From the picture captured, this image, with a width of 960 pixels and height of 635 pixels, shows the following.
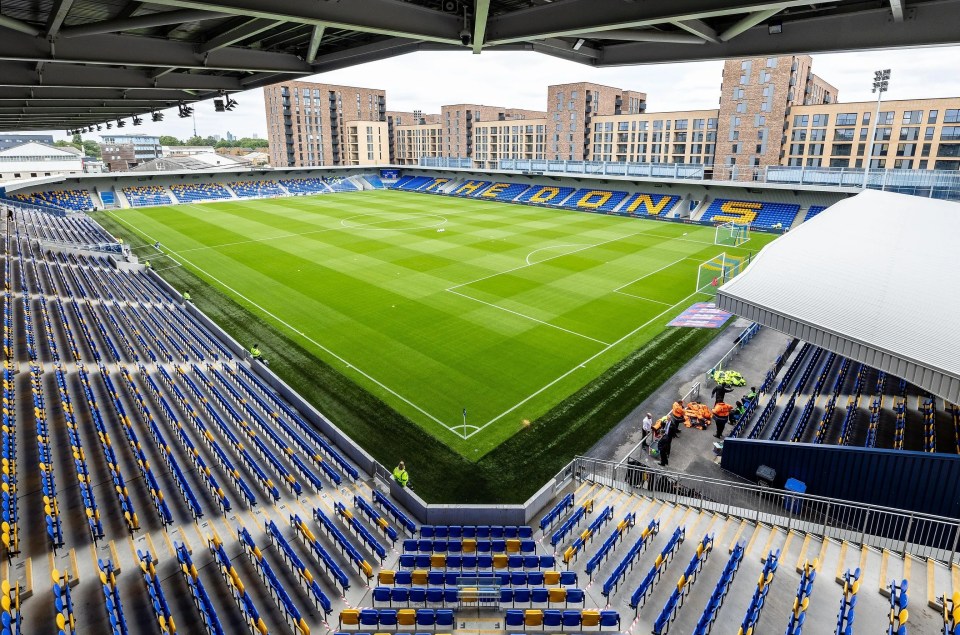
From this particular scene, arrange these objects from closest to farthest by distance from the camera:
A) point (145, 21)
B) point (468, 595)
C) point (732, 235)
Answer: point (145, 21) → point (468, 595) → point (732, 235)

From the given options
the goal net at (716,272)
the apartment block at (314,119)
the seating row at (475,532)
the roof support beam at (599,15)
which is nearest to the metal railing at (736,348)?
the goal net at (716,272)

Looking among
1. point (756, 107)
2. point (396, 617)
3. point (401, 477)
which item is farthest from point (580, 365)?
point (756, 107)

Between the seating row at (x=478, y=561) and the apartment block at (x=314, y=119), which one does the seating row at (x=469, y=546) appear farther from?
the apartment block at (x=314, y=119)

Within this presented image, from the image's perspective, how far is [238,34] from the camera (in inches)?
368

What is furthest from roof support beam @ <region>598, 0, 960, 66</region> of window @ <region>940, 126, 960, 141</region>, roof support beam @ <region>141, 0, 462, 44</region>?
window @ <region>940, 126, 960, 141</region>

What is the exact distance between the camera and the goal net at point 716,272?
29609mm

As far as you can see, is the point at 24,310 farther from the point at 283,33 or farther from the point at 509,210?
the point at 509,210

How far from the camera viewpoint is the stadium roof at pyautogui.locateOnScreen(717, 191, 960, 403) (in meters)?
9.32

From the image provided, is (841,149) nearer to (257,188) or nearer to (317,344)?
(317,344)

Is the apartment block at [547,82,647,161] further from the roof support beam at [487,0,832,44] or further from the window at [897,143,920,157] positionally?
the roof support beam at [487,0,832,44]

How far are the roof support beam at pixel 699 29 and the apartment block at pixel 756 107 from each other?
6295 centimetres

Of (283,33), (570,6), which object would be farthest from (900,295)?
(283,33)

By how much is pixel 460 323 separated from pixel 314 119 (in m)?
101

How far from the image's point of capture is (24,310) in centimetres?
2184
